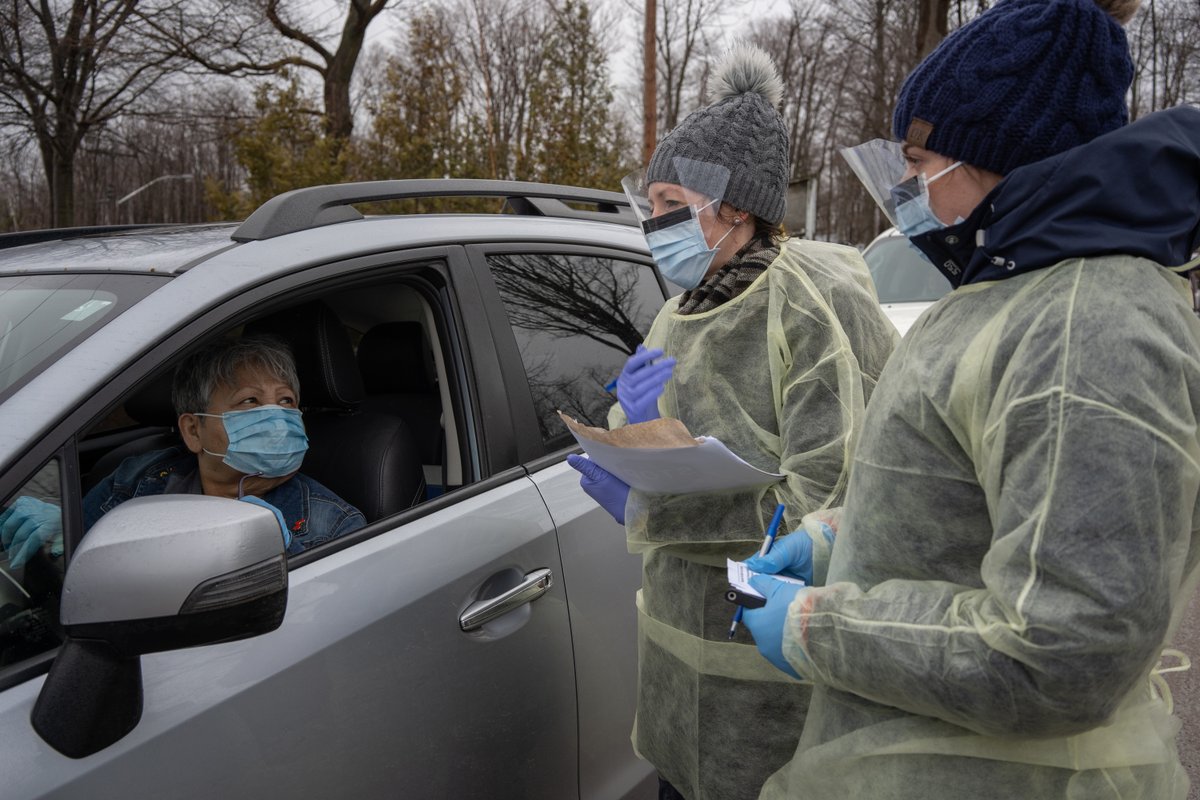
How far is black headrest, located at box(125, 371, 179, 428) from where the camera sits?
2420 mm

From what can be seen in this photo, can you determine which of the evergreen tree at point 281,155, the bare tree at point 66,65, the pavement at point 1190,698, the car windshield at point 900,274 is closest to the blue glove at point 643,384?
the pavement at point 1190,698

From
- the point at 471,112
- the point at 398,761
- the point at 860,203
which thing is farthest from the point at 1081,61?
the point at 860,203

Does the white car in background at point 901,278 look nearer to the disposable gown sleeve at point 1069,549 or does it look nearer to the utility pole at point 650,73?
the disposable gown sleeve at point 1069,549

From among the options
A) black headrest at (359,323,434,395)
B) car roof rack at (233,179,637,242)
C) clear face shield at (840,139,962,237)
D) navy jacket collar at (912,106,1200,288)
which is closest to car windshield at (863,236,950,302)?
car roof rack at (233,179,637,242)

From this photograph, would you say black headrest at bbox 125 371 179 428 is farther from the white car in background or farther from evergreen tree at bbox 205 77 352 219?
evergreen tree at bbox 205 77 352 219

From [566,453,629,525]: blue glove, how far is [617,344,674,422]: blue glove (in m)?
0.15

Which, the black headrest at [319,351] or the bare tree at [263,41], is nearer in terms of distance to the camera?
the black headrest at [319,351]

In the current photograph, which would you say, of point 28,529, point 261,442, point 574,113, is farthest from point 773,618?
point 574,113

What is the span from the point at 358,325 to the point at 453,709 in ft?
4.71

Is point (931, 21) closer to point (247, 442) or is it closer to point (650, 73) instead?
point (650, 73)

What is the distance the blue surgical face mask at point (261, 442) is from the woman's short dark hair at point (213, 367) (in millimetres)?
90

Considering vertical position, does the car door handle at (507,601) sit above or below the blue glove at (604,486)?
Answer: below

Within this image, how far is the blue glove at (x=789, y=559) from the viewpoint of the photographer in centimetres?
144

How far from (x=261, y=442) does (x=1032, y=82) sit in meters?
1.76
